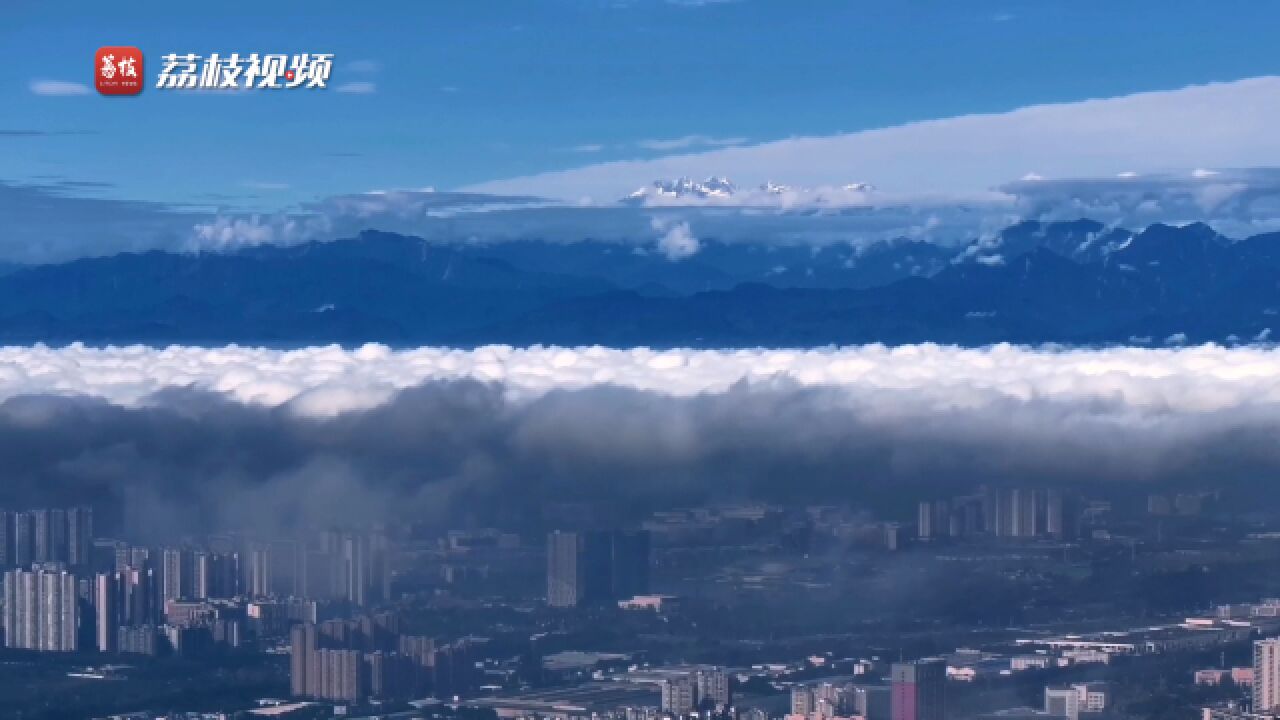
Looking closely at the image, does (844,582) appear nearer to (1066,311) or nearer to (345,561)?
(345,561)

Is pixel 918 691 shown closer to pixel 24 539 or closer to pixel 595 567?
pixel 595 567

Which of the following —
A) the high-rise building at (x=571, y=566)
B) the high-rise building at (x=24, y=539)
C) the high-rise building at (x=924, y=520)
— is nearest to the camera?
the high-rise building at (x=571, y=566)

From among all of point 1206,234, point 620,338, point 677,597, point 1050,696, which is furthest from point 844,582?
point 1206,234

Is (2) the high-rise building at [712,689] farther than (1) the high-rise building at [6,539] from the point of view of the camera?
No

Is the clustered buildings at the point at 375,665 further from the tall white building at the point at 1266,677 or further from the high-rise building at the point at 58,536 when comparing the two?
the tall white building at the point at 1266,677

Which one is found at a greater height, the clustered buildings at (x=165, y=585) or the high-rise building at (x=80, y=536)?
the high-rise building at (x=80, y=536)

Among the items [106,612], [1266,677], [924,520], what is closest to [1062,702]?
[1266,677]

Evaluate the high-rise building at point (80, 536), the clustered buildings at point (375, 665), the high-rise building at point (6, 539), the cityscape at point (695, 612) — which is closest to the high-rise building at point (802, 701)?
the cityscape at point (695, 612)
